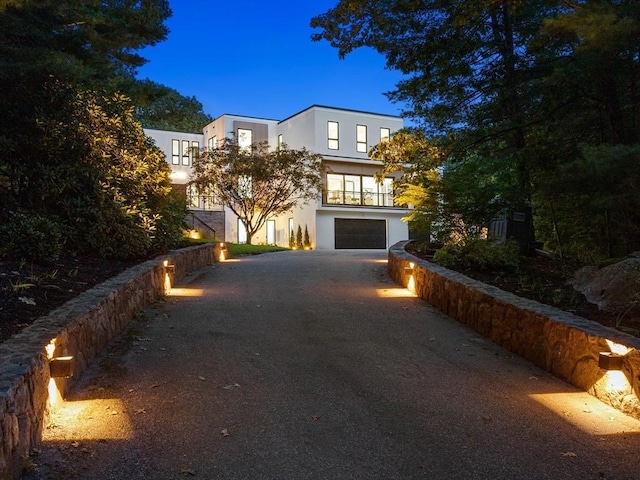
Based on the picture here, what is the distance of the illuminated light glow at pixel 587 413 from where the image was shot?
13.1 feet

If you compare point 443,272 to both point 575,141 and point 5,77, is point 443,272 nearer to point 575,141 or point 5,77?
point 575,141

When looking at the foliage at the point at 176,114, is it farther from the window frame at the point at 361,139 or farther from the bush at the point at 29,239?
the bush at the point at 29,239

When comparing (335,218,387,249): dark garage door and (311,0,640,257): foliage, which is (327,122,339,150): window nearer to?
(335,218,387,249): dark garage door

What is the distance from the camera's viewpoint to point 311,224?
28.2 meters

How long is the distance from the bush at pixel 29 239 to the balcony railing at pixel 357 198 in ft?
67.5

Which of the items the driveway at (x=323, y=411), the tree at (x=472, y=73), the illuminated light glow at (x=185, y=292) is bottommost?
the driveway at (x=323, y=411)

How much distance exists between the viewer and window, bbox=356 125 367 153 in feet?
96.3

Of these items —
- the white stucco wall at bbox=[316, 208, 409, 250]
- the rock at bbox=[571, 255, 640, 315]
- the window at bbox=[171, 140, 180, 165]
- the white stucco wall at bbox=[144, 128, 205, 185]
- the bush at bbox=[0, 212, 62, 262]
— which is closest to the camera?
the rock at bbox=[571, 255, 640, 315]

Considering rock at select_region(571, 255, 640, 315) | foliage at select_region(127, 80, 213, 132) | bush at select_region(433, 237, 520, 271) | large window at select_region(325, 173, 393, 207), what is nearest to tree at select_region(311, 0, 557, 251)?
bush at select_region(433, 237, 520, 271)

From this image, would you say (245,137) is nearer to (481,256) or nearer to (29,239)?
(481,256)

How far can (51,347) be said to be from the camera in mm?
4152

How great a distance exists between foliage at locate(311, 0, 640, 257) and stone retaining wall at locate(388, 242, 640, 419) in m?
1.96

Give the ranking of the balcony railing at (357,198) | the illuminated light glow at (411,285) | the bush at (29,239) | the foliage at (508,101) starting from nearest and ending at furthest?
the bush at (29,239)
the foliage at (508,101)
the illuminated light glow at (411,285)
the balcony railing at (357,198)

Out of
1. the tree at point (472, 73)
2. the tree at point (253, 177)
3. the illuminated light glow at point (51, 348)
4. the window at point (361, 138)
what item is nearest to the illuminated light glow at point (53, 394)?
the illuminated light glow at point (51, 348)
